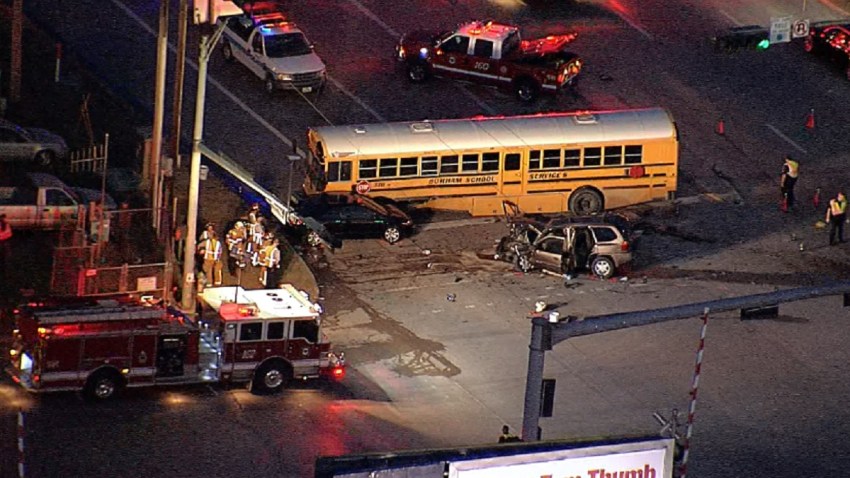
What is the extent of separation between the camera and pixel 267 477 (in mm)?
35125

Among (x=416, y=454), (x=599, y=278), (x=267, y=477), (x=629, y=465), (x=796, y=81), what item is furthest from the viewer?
(x=796, y=81)

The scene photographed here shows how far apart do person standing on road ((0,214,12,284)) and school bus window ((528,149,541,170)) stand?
524 inches

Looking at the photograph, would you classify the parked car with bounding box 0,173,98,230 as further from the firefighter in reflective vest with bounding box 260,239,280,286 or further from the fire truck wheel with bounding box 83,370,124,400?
the fire truck wheel with bounding box 83,370,124,400

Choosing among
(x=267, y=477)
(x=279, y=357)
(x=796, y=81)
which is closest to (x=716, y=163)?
(x=796, y=81)

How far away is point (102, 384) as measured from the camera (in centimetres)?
3753

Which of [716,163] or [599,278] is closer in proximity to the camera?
[599,278]

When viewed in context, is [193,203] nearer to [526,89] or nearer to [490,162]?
[490,162]

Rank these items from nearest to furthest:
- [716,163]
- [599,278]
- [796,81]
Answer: [599,278]
[716,163]
[796,81]

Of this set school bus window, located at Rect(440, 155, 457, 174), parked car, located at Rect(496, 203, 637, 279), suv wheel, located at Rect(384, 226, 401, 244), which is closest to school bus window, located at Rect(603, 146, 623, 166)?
school bus window, located at Rect(440, 155, 457, 174)

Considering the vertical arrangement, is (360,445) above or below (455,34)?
below

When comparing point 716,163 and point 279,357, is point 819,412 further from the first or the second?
point 716,163

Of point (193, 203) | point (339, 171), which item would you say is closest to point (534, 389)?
point (193, 203)

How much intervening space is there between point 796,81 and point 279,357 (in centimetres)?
2622

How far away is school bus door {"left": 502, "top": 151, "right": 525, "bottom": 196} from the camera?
2013 inches
